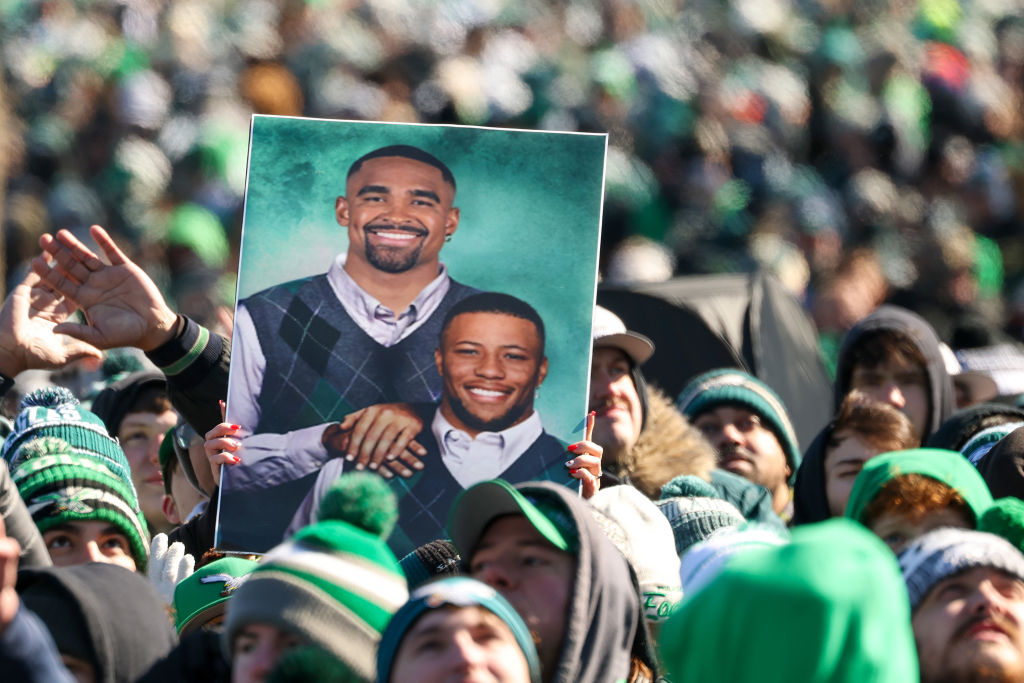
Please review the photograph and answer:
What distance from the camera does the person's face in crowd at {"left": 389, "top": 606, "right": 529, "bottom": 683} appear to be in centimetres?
244

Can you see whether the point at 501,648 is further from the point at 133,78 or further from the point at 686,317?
the point at 133,78

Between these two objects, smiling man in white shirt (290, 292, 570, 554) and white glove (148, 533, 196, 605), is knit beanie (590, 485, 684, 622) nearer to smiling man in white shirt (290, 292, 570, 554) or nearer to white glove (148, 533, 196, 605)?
smiling man in white shirt (290, 292, 570, 554)

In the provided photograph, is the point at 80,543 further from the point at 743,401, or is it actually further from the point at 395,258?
the point at 743,401

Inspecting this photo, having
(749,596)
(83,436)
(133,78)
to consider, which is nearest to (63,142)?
(133,78)

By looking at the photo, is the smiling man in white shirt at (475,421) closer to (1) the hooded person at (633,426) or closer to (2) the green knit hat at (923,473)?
(2) the green knit hat at (923,473)

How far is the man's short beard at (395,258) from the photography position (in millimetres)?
3641

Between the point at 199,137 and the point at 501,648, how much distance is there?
6.99 metres

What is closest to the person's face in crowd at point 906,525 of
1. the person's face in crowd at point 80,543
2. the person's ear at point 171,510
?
the person's face in crowd at point 80,543

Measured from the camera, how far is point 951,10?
468 inches

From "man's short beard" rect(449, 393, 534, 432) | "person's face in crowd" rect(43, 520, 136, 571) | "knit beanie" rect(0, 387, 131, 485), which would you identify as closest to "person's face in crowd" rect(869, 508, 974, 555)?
"man's short beard" rect(449, 393, 534, 432)

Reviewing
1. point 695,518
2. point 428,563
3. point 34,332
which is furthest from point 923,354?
point 34,332

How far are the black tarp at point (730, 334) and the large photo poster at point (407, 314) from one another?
3.33 m

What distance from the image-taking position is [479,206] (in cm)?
367

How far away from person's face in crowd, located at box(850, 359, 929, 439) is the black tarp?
5.29 ft
